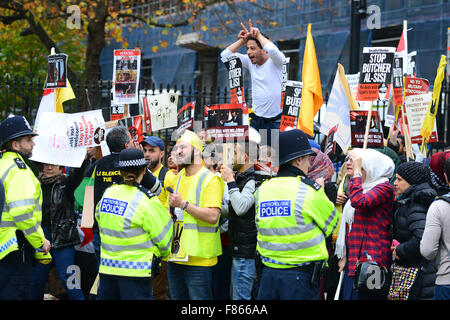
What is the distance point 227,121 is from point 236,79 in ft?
4.05

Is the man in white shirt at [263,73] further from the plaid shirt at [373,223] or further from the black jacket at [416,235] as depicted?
the black jacket at [416,235]

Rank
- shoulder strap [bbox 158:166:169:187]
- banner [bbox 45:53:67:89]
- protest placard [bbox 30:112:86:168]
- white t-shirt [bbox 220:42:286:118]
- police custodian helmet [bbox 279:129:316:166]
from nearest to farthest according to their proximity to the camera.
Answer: police custodian helmet [bbox 279:129:316:166]
shoulder strap [bbox 158:166:169:187]
protest placard [bbox 30:112:86:168]
white t-shirt [bbox 220:42:286:118]
banner [bbox 45:53:67:89]

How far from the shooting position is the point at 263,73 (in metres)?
7.02

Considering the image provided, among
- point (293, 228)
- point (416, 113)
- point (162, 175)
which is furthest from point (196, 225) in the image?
point (416, 113)

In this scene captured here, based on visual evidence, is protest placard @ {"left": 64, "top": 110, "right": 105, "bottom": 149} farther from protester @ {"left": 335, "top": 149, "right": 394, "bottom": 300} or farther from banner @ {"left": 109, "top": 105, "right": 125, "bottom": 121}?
protester @ {"left": 335, "top": 149, "right": 394, "bottom": 300}

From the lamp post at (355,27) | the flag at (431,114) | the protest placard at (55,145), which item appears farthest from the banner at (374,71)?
the protest placard at (55,145)

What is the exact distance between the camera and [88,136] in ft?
23.1

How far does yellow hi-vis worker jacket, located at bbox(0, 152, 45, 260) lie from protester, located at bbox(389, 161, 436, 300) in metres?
3.01

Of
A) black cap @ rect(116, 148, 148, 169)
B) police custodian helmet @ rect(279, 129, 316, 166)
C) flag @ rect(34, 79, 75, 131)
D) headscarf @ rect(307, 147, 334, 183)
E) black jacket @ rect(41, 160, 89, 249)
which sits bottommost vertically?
black jacket @ rect(41, 160, 89, 249)

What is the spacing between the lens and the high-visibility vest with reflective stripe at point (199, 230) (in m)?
5.20

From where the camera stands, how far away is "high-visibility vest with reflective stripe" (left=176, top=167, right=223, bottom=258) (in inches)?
205

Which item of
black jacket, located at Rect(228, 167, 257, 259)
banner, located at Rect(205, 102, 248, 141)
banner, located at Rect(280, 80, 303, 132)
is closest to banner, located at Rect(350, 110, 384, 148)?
banner, located at Rect(280, 80, 303, 132)
